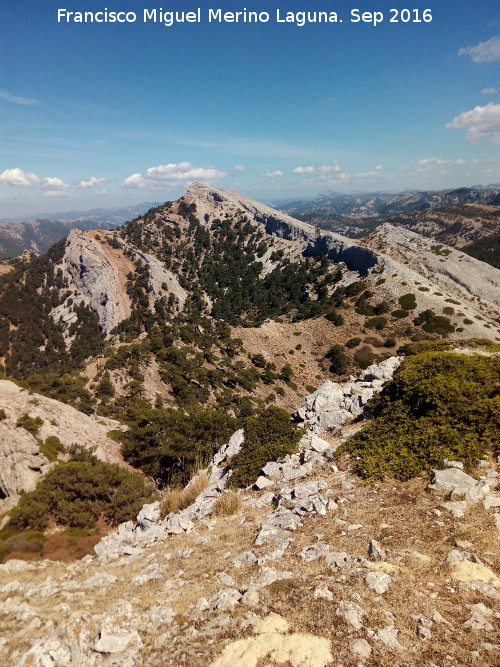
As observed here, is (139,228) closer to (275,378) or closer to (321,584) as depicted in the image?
(275,378)

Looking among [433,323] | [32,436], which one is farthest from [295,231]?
[32,436]

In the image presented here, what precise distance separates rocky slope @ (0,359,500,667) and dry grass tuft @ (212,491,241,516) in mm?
257

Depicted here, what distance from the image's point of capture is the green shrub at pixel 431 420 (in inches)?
417

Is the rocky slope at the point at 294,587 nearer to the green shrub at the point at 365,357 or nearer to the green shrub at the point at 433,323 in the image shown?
the green shrub at the point at 365,357

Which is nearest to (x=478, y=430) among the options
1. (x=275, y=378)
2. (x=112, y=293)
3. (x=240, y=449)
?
(x=240, y=449)

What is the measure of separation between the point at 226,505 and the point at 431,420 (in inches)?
310

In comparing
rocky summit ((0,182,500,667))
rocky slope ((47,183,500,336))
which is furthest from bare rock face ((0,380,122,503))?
rocky slope ((47,183,500,336))

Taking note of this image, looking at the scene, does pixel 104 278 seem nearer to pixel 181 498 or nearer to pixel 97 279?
pixel 97 279

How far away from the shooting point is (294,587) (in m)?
6.63

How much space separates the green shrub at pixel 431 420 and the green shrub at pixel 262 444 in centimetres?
295

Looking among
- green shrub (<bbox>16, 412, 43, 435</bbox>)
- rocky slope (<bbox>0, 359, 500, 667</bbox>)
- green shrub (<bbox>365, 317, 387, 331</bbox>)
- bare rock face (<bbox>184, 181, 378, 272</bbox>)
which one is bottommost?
green shrub (<bbox>365, 317, 387, 331</bbox>)

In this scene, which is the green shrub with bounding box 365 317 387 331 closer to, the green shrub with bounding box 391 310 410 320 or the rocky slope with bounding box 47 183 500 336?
the green shrub with bounding box 391 310 410 320

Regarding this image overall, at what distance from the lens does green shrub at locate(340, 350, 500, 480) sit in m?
10.6

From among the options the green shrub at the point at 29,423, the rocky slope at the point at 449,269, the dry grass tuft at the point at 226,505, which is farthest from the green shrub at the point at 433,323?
the green shrub at the point at 29,423
